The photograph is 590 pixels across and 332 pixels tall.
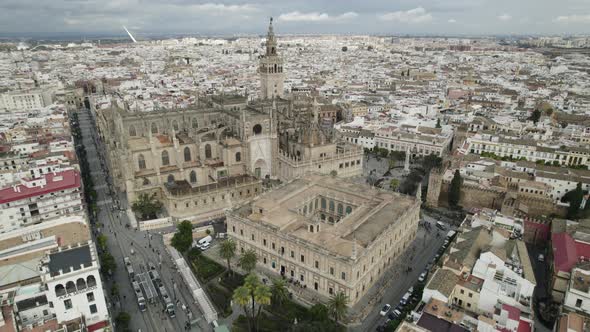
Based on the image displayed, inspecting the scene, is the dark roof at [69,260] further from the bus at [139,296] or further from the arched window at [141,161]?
the arched window at [141,161]

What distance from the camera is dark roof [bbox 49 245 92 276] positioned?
3731cm

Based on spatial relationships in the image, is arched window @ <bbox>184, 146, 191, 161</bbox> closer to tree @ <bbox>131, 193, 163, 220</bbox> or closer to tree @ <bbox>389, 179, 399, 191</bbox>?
tree @ <bbox>131, 193, 163, 220</bbox>

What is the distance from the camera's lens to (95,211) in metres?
69.0

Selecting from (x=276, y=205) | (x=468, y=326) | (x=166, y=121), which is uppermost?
(x=166, y=121)

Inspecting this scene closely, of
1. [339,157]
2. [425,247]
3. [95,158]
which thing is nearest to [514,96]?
[339,157]

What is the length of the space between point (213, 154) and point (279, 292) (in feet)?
133

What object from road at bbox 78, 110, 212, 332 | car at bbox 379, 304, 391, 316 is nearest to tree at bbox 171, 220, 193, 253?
road at bbox 78, 110, 212, 332

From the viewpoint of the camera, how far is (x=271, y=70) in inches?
3511

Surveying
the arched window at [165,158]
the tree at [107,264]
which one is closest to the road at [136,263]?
the tree at [107,264]

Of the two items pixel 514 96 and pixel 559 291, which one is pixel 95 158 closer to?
pixel 559 291

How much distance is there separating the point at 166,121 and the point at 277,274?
4251cm

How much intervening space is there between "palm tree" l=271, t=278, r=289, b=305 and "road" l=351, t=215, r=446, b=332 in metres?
8.73

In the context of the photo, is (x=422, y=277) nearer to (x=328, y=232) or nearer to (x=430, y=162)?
(x=328, y=232)

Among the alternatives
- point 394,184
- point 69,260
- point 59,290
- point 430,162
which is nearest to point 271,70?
point 394,184
